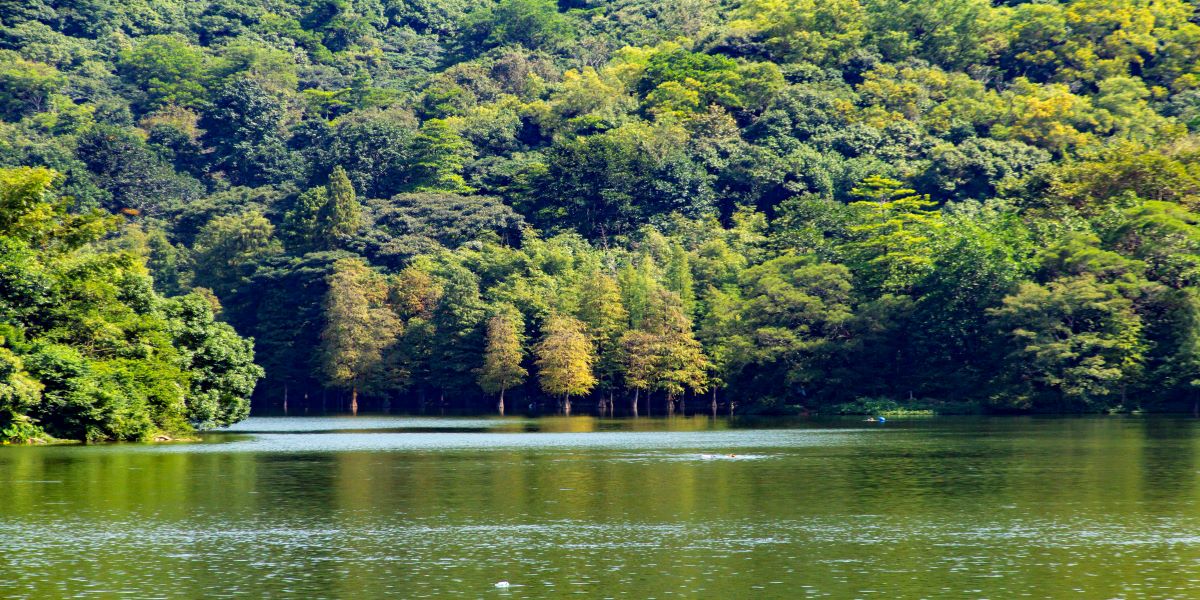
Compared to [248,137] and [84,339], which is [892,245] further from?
[248,137]

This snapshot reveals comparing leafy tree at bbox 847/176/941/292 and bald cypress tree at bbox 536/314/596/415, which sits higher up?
leafy tree at bbox 847/176/941/292

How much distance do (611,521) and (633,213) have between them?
4135 inches

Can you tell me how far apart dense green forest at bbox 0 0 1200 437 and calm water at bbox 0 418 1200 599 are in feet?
63.3

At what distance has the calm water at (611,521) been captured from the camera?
89.7 ft

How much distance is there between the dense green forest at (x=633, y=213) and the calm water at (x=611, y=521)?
19.3 m

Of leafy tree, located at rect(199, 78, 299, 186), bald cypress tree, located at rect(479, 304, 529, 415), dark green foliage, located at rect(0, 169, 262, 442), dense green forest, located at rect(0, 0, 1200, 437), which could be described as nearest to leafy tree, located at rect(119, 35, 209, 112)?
dense green forest, located at rect(0, 0, 1200, 437)

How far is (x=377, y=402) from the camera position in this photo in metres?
136

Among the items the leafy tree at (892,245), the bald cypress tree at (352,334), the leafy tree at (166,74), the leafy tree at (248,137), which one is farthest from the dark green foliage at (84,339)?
the leafy tree at (166,74)

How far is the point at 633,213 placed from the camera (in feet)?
461

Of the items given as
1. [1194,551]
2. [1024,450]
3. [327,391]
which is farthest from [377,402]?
[1194,551]

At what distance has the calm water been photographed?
2734cm

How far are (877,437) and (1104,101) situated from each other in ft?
267

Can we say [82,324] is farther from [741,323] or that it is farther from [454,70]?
[454,70]

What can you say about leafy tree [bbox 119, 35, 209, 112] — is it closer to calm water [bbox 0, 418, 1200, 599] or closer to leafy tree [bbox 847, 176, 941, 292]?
leafy tree [bbox 847, 176, 941, 292]
